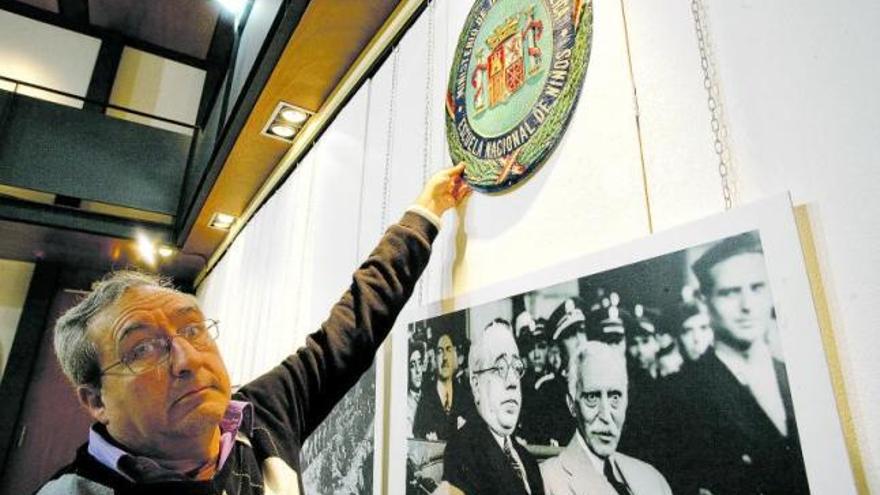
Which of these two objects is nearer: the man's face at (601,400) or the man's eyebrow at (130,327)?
the man's face at (601,400)

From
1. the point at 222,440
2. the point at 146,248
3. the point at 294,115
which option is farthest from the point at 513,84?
the point at 146,248

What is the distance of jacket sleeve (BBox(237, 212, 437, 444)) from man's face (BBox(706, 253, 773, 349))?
1.98ft

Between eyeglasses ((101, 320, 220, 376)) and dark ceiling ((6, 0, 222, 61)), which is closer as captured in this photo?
eyeglasses ((101, 320, 220, 376))

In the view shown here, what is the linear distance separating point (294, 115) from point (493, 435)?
182 cm

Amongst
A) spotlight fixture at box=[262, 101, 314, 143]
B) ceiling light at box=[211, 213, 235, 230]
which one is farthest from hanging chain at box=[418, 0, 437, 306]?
ceiling light at box=[211, 213, 235, 230]

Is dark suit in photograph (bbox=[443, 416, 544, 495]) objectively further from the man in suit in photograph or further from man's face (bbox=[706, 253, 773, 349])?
man's face (bbox=[706, 253, 773, 349])

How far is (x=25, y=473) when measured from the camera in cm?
445

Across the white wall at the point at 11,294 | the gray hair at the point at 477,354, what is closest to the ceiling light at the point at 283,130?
the gray hair at the point at 477,354

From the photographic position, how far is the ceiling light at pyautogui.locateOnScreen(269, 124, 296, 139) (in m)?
2.27

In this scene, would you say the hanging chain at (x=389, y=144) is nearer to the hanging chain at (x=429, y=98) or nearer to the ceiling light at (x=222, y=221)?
the hanging chain at (x=429, y=98)

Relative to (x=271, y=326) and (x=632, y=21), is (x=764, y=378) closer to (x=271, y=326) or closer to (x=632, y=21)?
(x=632, y=21)

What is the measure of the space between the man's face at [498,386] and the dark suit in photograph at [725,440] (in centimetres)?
28

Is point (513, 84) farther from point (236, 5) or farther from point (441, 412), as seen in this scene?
point (236, 5)

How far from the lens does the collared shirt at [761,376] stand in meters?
0.48
